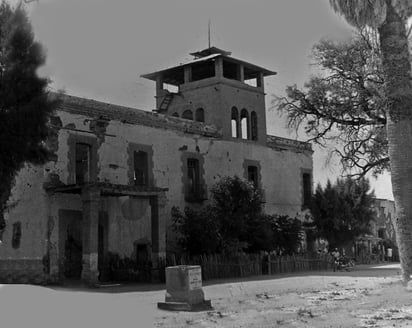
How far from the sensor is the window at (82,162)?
82.2 feet

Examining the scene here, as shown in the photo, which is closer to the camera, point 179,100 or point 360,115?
point 360,115

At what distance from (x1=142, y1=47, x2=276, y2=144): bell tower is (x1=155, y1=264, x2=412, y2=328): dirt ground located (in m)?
13.6

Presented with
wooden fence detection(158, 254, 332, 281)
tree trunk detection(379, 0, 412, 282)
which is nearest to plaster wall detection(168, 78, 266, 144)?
Result: wooden fence detection(158, 254, 332, 281)

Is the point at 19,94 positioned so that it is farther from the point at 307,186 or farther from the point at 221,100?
the point at 307,186

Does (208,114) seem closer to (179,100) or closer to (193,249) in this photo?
(179,100)

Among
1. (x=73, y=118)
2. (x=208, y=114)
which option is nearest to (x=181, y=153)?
(x=208, y=114)

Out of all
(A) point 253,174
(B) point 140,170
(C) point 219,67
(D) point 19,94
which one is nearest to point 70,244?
(B) point 140,170

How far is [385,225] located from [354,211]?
18.5 metres

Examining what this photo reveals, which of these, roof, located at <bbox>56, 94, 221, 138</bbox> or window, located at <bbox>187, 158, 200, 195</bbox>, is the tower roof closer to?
roof, located at <bbox>56, 94, 221, 138</bbox>

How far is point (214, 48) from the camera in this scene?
1375 inches

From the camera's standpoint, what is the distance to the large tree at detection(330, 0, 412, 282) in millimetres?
16953

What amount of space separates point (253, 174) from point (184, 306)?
64.7 feet

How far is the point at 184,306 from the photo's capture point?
1419 centimetres

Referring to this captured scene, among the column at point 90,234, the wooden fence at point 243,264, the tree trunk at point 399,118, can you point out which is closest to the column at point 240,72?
the wooden fence at point 243,264
